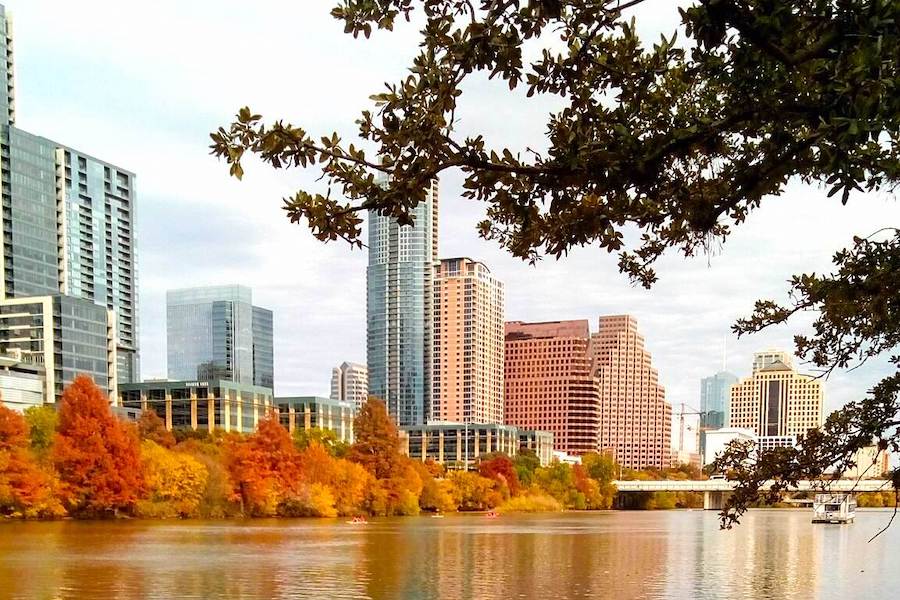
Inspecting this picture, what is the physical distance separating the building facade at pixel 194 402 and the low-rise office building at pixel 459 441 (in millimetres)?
37407

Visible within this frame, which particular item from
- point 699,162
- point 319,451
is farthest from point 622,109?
point 319,451

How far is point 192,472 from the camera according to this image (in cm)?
7125

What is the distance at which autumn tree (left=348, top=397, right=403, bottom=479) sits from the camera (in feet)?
294

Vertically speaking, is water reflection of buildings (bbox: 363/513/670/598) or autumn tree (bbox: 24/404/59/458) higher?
autumn tree (bbox: 24/404/59/458)

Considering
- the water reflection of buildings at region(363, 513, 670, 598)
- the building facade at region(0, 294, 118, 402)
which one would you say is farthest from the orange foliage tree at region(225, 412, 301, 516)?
the building facade at region(0, 294, 118, 402)

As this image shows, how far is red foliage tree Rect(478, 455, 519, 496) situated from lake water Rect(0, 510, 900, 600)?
193ft

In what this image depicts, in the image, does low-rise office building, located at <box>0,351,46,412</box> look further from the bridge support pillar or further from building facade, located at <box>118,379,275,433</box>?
the bridge support pillar

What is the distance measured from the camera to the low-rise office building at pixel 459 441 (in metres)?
170

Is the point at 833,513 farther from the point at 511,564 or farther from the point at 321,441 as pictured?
the point at 511,564

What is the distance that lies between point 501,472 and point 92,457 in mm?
71651

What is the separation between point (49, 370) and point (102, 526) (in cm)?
7252

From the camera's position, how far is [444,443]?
173875 mm

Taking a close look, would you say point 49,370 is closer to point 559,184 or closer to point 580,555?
point 580,555

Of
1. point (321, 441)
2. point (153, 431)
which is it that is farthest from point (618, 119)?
point (153, 431)
